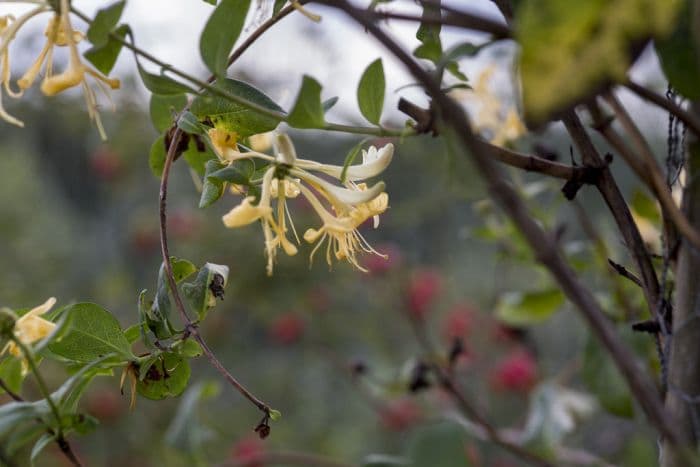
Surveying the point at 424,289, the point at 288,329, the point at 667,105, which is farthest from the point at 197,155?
the point at 288,329

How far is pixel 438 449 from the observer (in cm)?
37

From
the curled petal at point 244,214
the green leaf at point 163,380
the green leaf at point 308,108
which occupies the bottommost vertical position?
the green leaf at point 163,380

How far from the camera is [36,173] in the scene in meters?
2.83

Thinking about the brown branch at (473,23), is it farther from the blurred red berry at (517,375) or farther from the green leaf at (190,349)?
the blurred red berry at (517,375)

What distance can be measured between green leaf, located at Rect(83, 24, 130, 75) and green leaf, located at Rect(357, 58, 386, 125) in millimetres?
92

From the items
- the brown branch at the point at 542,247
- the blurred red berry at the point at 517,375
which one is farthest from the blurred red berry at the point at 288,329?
the brown branch at the point at 542,247

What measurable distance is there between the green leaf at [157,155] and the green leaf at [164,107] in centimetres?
1

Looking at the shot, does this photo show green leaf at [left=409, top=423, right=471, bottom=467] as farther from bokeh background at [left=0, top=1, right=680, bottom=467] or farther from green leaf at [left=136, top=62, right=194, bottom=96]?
bokeh background at [left=0, top=1, right=680, bottom=467]

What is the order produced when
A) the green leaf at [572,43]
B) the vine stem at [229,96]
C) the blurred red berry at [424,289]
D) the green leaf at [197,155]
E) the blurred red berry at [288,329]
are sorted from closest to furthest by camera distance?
the green leaf at [572,43], the vine stem at [229,96], the green leaf at [197,155], the blurred red berry at [424,289], the blurred red berry at [288,329]

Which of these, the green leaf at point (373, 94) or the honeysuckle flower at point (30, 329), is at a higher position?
the green leaf at point (373, 94)

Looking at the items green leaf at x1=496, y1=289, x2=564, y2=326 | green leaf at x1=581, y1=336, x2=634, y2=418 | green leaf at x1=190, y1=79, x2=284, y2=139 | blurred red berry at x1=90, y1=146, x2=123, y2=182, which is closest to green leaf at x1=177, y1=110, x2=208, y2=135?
green leaf at x1=190, y1=79, x2=284, y2=139

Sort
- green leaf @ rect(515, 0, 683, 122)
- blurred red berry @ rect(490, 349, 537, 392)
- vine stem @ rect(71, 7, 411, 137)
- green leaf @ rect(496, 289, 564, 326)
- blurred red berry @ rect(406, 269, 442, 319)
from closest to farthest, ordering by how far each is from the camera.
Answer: green leaf @ rect(515, 0, 683, 122), vine stem @ rect(71, 7, 411, 137), green leaf @ rect(496, 289, 564, 326), blurred red berry @ rect(490, 349, 537, 392), blurred red berry @ rect(406, 269, 442, 319)

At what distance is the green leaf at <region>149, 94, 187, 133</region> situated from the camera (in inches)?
16.1

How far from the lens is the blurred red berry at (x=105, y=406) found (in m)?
1.98
